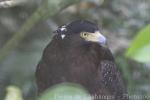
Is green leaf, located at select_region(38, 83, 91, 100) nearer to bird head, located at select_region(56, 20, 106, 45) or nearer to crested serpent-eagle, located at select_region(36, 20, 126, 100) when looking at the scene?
bird head, located at select_region(56, 20, 106, 45)

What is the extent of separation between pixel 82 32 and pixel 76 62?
0.22 m

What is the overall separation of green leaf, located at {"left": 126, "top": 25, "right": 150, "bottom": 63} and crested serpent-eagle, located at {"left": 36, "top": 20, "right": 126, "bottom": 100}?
6.41ft

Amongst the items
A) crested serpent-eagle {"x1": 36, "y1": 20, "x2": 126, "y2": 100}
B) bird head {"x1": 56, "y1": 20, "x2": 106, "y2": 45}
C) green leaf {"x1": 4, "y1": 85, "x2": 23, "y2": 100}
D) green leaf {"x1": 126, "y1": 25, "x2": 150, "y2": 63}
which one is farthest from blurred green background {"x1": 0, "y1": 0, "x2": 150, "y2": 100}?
green leaf {"x1": 126, "y1": 25, "x2": 150, "y2": 63}

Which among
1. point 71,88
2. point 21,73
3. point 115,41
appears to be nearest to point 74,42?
point 21,73

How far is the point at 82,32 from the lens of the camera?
2908 mm

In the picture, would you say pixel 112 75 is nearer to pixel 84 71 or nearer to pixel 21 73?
pixel 84 71

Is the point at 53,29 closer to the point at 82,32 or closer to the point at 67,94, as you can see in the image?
the point at 82,32

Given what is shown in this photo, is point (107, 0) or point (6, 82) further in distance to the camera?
point (107, 0)

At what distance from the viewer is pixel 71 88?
867 millimetres

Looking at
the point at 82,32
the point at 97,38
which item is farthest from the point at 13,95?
the point at 82,32

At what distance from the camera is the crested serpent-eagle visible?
115 inches

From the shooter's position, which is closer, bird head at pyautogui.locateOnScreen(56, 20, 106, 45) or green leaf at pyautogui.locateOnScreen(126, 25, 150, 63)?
green leaf at pyautogui.locateOnScreen(126, 25, 150, 63)

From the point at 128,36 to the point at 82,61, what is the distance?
5.79 ft

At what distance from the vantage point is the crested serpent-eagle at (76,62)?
291 cm
